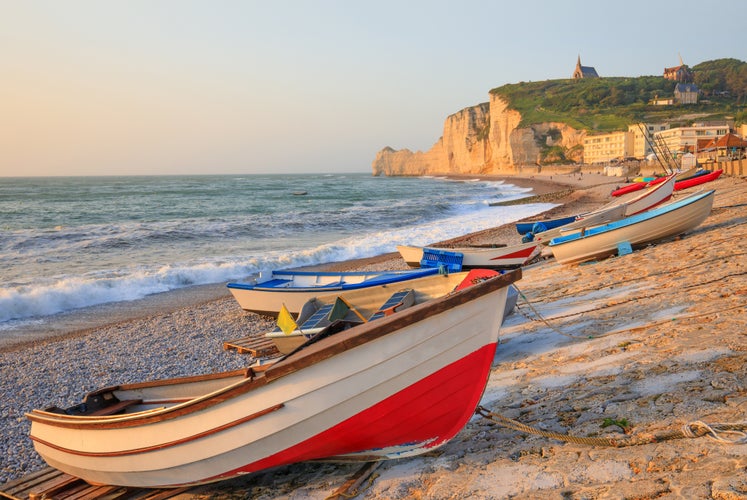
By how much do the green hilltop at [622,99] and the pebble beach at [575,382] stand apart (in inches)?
4088

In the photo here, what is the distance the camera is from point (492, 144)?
12800cm

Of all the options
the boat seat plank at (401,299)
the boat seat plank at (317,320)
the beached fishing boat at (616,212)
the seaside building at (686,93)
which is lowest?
the boat seat plank at (317,320)

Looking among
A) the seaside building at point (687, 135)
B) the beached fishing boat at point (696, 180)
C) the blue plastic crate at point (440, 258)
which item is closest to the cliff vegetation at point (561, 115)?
the seaside building at point (687, 135)

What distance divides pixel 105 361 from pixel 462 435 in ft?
26.2

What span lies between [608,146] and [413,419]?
100473 millimetres

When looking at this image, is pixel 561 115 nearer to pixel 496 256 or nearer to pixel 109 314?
pixel 496 256

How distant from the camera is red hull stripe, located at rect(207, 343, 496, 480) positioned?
468 cm

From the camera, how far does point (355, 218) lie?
4072 centimetres

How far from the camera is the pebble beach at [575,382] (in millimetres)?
4029

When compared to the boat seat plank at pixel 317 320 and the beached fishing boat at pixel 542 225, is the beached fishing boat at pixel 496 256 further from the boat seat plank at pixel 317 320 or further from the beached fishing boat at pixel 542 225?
the boat seat plank at pixel 317 320

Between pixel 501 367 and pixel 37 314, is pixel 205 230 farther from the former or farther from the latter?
pixel 501 367

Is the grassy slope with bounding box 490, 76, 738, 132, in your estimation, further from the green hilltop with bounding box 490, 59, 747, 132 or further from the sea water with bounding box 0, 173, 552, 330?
the sea water with bounding box 0, 173, 552, 330

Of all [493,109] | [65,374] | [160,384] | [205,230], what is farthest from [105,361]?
[493,109]

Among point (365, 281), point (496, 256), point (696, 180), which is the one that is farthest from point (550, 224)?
point (696, 180)
